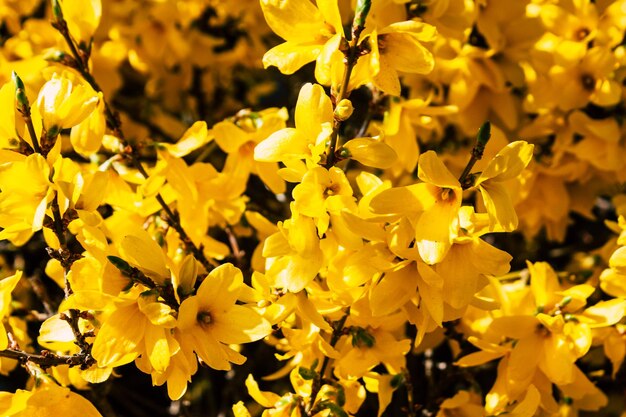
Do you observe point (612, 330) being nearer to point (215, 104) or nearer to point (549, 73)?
point (549, 73)

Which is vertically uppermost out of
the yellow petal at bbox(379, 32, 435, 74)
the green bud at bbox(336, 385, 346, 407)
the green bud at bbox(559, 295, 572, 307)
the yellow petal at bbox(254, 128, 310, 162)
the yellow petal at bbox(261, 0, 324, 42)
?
the yellow petal at bbox(261, 0, 324, 42)

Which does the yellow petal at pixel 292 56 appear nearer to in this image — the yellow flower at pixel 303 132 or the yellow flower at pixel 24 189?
the yellow flower at pixel 303 132

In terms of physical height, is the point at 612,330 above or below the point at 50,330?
below

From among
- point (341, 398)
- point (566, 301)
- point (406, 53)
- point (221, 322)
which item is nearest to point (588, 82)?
point (566, 301)

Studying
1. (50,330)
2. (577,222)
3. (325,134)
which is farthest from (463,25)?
(577,222)

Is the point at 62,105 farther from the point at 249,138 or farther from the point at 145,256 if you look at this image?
the point at 249,138

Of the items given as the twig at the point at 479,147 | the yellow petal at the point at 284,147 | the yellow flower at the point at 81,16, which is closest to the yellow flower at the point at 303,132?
the yellow petal at the point at 284,147

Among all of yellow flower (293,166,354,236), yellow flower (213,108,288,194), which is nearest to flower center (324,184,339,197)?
yellow flower (293,166,354,236)

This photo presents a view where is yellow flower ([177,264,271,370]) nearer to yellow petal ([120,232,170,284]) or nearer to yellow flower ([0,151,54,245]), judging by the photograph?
yellow petal ([120,232,170,284])
